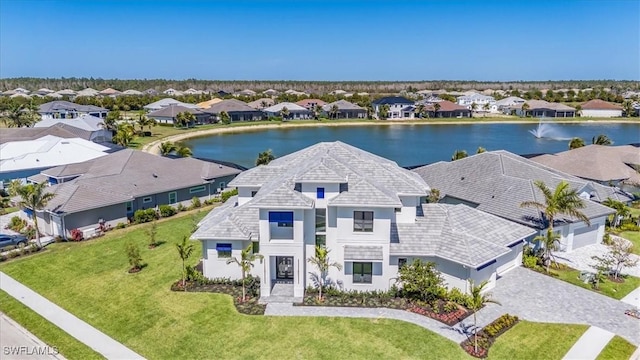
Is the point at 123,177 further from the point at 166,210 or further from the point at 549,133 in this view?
the point at 549,133

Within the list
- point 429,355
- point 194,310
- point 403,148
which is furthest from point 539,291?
point 403,148

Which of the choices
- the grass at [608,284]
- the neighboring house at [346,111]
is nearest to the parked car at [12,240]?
the grass at [608,284]

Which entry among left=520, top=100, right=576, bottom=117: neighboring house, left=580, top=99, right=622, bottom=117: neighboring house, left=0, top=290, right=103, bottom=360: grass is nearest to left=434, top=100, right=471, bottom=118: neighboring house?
left=520, top=100, right=576, bottom=117: neighboring house

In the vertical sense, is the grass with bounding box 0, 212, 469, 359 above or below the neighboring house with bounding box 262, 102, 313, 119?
below

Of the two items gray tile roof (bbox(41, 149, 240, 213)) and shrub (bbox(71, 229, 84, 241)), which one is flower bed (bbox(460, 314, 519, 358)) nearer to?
shrub (bbox(71, 229, 84, 241))

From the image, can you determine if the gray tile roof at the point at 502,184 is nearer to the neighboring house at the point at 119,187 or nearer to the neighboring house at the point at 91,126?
the neighboring house at the point at 119,187

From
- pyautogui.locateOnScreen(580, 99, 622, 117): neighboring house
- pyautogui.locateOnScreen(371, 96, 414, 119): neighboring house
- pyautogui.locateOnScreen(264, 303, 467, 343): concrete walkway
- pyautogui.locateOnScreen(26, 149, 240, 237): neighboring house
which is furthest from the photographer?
pyautogui.locateOnScreen(580, 99, 622, 117): neighboring house

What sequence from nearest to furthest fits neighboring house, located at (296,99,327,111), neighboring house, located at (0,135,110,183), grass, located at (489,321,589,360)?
grass, located at (489,321,589,360)
neighboring house, located at (0,135,110,183)
neighboring house, located at (296,99,327,111)
